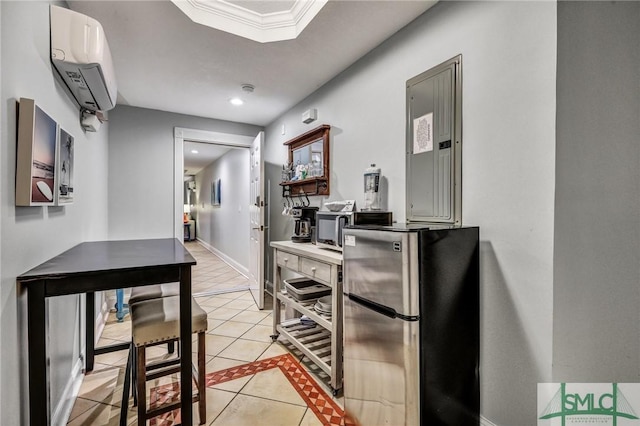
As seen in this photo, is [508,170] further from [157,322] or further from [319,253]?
[157,322]

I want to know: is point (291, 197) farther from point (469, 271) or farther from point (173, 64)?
point (469, 271)

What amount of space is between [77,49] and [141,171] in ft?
8.15

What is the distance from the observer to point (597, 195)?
1.37m

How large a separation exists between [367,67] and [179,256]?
6.34 ft

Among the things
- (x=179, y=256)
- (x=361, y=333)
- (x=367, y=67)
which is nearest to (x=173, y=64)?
(x=367, y=67)

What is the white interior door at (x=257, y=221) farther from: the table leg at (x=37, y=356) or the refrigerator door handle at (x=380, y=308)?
the table leg at (x=37, y=356)

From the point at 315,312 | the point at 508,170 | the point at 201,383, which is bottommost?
the point at 201,383

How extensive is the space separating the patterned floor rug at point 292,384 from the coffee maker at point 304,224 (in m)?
1.01

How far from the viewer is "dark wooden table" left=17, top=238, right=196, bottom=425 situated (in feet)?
3.55

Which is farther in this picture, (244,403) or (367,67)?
(367,67)

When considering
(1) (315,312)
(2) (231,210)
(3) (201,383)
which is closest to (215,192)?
(2) (231,210)

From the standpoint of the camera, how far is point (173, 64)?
253cm

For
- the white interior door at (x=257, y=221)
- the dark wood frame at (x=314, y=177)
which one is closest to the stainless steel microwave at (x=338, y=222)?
the dark wood frame at (x=314, y=177)

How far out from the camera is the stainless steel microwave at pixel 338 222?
1.83m
